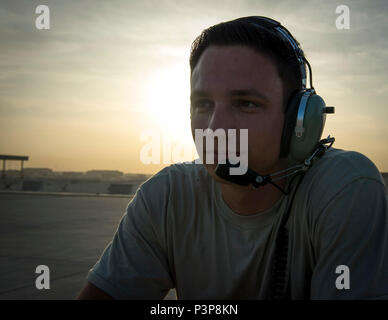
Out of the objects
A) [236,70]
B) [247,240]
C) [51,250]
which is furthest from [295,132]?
[51,250]

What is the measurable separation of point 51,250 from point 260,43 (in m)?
4.14

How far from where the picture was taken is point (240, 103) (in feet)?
5.23

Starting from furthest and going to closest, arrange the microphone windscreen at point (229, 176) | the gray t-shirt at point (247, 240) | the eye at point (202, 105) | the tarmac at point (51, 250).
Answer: the tarmac at point (51, 250), the eye at point (202, 105), the microphone windscreen at point (229, 176), the gray t-shirt at point (247, 240)

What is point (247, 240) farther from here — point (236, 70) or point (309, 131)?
point (236, 70)

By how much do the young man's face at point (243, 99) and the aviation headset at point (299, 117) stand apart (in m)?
0.03

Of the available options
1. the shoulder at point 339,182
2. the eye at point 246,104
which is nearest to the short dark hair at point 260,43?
the eye at point 246,104

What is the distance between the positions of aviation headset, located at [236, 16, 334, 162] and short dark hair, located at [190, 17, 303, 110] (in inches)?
1.1

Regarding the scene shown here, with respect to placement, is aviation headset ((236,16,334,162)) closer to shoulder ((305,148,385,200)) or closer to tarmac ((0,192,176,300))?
shoulder ((305,148,385,200))

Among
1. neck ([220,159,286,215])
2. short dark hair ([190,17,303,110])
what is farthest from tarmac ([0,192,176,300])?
short dark hair ([190,17,303,110])

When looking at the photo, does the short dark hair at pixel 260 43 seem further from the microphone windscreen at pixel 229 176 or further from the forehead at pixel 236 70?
the microphone windscreen at pixel 229 176

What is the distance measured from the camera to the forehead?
158 centimetres

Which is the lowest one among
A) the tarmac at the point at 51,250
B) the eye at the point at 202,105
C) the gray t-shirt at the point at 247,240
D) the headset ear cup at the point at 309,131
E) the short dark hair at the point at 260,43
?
the tarmac at the point at 51,250

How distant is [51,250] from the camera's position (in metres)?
5.04

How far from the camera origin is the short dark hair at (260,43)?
1644mm
